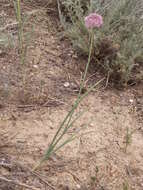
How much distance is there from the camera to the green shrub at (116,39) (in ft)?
8.39

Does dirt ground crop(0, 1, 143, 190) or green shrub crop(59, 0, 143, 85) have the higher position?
green shrub crop(59, 0, 143, 85)

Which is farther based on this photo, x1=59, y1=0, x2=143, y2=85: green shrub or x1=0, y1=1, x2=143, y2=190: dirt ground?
x1=59, y1=0, x2=143, y2=85: green shrub

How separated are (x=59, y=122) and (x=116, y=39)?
79cm

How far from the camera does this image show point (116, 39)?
8.63ft

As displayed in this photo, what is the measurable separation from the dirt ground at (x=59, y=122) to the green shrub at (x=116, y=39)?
10 cm

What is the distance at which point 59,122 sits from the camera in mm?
2199

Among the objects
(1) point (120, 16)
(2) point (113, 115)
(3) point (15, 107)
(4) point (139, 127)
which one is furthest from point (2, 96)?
(1) point (120, 16)

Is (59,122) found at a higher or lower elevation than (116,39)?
lower

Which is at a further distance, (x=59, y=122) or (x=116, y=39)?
(x=116, y=39)

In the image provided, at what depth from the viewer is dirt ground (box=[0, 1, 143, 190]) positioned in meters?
1.91

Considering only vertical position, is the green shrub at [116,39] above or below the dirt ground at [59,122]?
above

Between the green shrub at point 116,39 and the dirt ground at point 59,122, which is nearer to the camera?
the dirt ground at point 59,122

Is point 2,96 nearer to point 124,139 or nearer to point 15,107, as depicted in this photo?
point 15,107

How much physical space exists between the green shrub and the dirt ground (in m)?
0.10
